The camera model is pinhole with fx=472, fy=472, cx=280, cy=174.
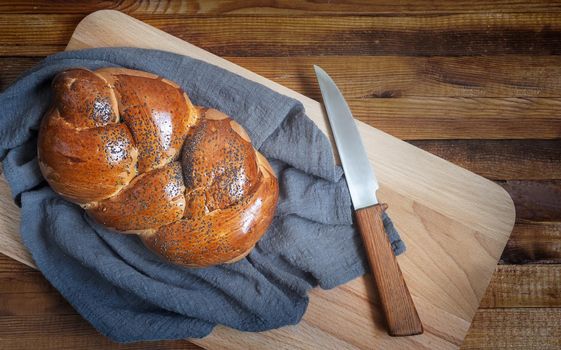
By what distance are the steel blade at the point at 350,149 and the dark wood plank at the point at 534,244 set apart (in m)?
0.50

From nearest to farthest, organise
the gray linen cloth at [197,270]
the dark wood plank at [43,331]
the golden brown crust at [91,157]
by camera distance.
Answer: the golden brown crust at [91,157] → the gray linen cloth at [197,270] → the dark wood plank at [43,331]

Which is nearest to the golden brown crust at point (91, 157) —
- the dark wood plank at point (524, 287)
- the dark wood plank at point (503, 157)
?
the dark wood plank at point (503, 157)

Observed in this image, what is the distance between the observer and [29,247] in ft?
3.80

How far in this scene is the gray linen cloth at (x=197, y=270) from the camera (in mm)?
1134

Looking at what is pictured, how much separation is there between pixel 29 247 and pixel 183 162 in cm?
50

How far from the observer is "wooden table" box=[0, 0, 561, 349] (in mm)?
1347

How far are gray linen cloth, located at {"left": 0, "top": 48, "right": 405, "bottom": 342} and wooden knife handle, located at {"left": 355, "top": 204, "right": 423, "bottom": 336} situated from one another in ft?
0.12

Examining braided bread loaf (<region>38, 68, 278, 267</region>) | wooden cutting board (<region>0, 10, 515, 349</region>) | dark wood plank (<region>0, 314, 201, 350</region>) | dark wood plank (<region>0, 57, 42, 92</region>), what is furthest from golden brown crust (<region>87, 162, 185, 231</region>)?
dark wood plank (<region>0, 57, 42, 92</region>)

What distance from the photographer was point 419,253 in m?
1.20

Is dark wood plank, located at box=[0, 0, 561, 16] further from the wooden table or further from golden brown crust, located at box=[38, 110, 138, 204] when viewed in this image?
golden brown crust, located at box=[38, 110, 138, 204]

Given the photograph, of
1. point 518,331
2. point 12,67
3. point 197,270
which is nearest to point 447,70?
point 518,331

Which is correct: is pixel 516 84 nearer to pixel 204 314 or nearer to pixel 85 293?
pixel 204 314

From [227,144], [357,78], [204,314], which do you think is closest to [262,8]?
[357,78]

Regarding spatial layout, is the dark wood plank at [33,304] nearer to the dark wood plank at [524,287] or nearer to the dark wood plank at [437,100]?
the dark wood plank at [437,100]
